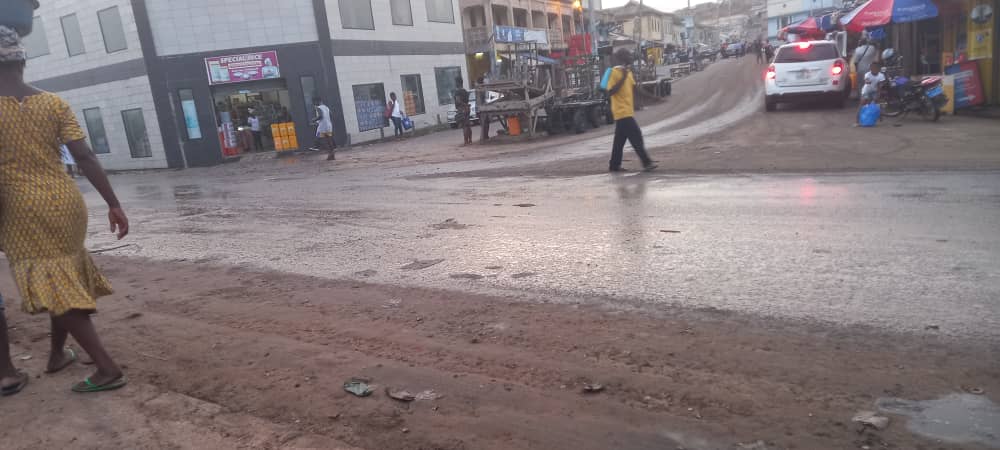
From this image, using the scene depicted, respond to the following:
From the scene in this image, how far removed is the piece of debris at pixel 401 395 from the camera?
10.2 feet

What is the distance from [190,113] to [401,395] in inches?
925

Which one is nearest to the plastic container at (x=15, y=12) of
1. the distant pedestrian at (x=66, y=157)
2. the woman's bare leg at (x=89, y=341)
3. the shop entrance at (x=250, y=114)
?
the distant pedestrian at (x=66, y=157)

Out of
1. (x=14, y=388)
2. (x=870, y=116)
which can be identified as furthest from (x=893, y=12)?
(x=14, y=388)

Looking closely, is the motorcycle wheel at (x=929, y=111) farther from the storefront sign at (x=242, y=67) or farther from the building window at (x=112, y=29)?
the building window at (x=112, y=29)

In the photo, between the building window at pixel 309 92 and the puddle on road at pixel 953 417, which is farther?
the building window at pixel 309 92

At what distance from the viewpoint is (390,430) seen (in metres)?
2.82

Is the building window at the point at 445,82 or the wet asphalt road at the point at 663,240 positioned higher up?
the building window at the point at 445,82

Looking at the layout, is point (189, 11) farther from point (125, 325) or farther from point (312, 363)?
point (312, 363)

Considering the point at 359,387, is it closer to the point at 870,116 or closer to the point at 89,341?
the point at 89,341

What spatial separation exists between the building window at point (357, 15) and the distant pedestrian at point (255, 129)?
4940mm

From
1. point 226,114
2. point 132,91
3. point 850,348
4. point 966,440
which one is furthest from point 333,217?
point 132,91

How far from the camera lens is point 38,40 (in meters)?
26.4

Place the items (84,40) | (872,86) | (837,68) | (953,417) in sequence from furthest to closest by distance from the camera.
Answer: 1. (84,40)
2. (837,68)
3. (872,86)
4. (953,417)

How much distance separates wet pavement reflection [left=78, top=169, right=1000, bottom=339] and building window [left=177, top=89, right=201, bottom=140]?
14.9 meters
